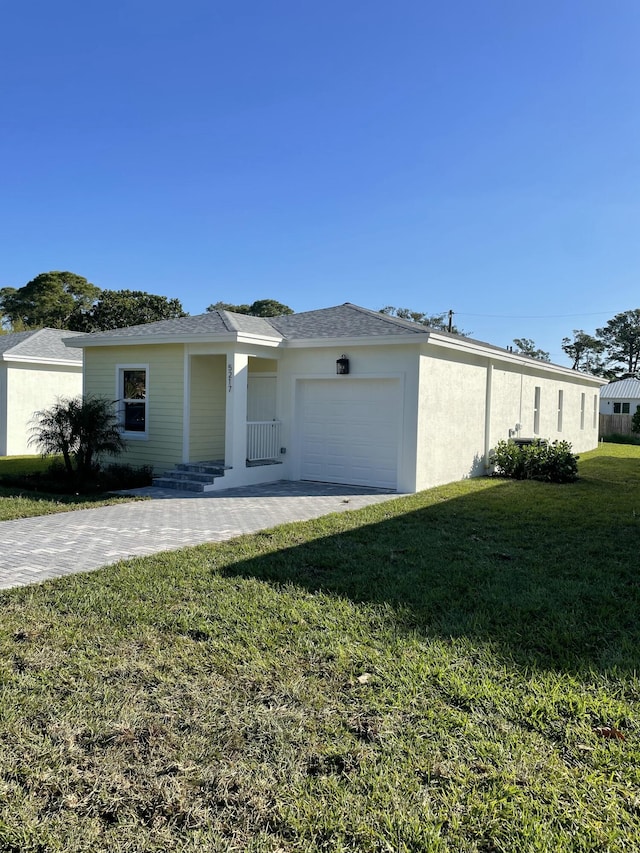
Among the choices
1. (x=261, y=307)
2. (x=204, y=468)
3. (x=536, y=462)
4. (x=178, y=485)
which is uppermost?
(x=261, y=307)

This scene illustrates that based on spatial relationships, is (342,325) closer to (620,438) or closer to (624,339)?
(620,438)

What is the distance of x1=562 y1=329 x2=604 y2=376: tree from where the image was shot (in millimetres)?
56531

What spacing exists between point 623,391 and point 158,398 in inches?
1395

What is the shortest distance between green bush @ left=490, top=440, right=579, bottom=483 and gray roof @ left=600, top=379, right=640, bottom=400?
2713cm

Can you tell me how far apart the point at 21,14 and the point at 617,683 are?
49.4 ft

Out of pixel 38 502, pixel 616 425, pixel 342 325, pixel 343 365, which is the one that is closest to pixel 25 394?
pixel 38 502

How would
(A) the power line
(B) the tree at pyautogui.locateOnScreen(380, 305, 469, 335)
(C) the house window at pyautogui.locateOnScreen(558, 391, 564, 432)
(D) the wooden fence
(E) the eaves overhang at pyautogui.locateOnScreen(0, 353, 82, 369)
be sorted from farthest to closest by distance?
(B) the tree at pyautogui.locateOnScreen(380, 305, 469, 335)
(A) the power line
(D) the wooden fence
(C) the house window at pyautogui.locateOnScreen(558, 391, 564, 432)
(E) the eaves overhang at pyautogui.locateOnScreen(0, 353, 82, 369)

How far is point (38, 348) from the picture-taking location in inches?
713

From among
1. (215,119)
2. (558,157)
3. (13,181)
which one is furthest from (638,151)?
(13,181)

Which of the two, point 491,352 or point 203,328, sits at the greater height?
point 203,328

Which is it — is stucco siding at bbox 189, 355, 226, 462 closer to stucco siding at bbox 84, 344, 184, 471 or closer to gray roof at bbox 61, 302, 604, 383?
stucco siding at bbox 84, 344, 184, 471

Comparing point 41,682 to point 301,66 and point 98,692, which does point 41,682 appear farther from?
point 301,66

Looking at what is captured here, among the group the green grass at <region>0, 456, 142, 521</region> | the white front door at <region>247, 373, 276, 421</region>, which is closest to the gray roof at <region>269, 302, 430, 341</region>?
the white front door at <region>247, 373, 276, 421</region>

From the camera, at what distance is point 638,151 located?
14.5 m
